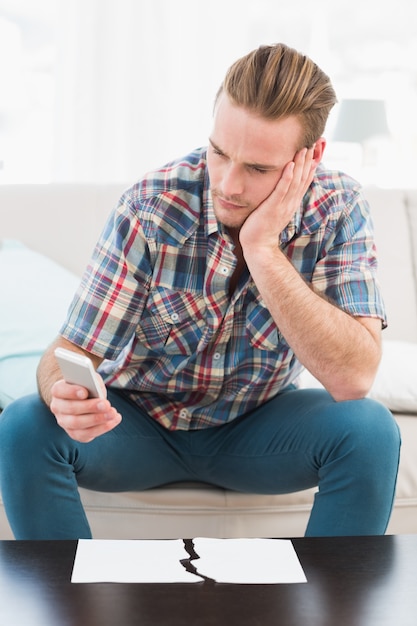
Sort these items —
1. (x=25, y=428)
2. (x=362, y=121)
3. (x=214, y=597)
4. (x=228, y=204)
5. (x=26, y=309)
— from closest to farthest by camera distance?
(x=214, y=597) → (x=25, y=428) → (x=228, y=204) → (x=26, y=309) → (x=362, y=121)

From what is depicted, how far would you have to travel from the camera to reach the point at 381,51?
3346 mm

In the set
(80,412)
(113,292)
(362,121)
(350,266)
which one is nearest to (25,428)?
(80,412)

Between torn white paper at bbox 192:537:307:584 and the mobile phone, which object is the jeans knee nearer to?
the mobile phone

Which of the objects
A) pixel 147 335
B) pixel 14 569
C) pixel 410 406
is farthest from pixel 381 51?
pixel 14 569

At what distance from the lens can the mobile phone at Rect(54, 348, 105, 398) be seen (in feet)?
3.78

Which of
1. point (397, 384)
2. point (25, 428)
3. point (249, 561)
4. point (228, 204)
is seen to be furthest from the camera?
point (397, 384)

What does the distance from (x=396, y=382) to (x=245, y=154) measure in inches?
26.2

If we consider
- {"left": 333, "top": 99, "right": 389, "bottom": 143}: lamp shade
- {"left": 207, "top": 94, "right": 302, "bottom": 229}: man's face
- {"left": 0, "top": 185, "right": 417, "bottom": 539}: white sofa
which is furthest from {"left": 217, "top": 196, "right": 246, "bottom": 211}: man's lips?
{"left": 333, "top": 99, "right": 389, "bottom": 143}: lamp shade

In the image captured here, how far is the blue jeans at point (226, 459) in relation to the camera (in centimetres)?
136

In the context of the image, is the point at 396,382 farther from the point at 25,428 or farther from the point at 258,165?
the point at 25,428

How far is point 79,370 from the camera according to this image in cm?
118

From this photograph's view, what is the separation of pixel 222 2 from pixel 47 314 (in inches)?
68.6

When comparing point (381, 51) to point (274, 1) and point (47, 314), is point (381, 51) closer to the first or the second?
point (274, 1)

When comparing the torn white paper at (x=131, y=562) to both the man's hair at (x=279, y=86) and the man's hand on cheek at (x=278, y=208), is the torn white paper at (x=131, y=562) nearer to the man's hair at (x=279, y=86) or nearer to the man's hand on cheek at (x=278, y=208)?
the man's hand on cheek at (x=278, y=208)
